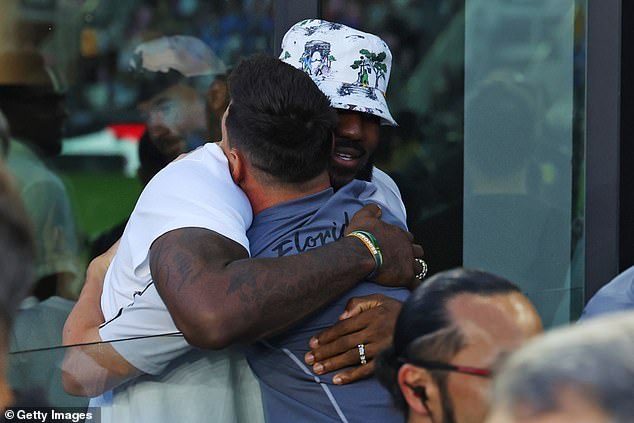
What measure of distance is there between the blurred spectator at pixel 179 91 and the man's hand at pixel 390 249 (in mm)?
1986

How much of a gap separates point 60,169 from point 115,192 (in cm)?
23

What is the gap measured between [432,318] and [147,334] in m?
0.77

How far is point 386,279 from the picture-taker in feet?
8.79

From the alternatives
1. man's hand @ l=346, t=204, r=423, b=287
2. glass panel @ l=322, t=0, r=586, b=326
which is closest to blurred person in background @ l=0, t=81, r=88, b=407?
man's hand @ l=346, t=204, r=423, b=287

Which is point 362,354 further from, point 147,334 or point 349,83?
point 349,83

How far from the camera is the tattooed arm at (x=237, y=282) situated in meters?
2.43

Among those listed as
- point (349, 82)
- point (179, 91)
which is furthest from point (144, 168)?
point (349, 82)

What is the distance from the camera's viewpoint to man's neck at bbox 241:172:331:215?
2705 millimetres

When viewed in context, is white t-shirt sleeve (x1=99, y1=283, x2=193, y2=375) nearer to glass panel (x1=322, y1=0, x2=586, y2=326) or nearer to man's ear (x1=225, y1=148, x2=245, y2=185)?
man's ear (x1=225, y1=148, x2=245, y2=185)

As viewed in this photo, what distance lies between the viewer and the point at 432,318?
2.11 meters

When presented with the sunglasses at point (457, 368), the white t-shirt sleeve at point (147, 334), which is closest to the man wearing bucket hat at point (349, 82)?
the white t-shirt sleeve at point (147, 334)

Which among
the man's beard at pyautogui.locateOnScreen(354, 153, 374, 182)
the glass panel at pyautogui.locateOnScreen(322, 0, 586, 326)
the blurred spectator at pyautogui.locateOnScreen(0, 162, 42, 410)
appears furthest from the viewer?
the glass panel at pyautogui.locateOnScreen(322, 0, 586, 326)

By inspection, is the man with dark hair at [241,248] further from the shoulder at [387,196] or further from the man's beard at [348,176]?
the man's beard at [348,176]

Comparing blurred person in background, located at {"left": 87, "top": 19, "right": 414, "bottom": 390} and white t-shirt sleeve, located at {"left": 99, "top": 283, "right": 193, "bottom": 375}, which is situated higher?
blurred person in background, located at {"left": 87, "top": 19, "right": 414, "bottom": 390}
